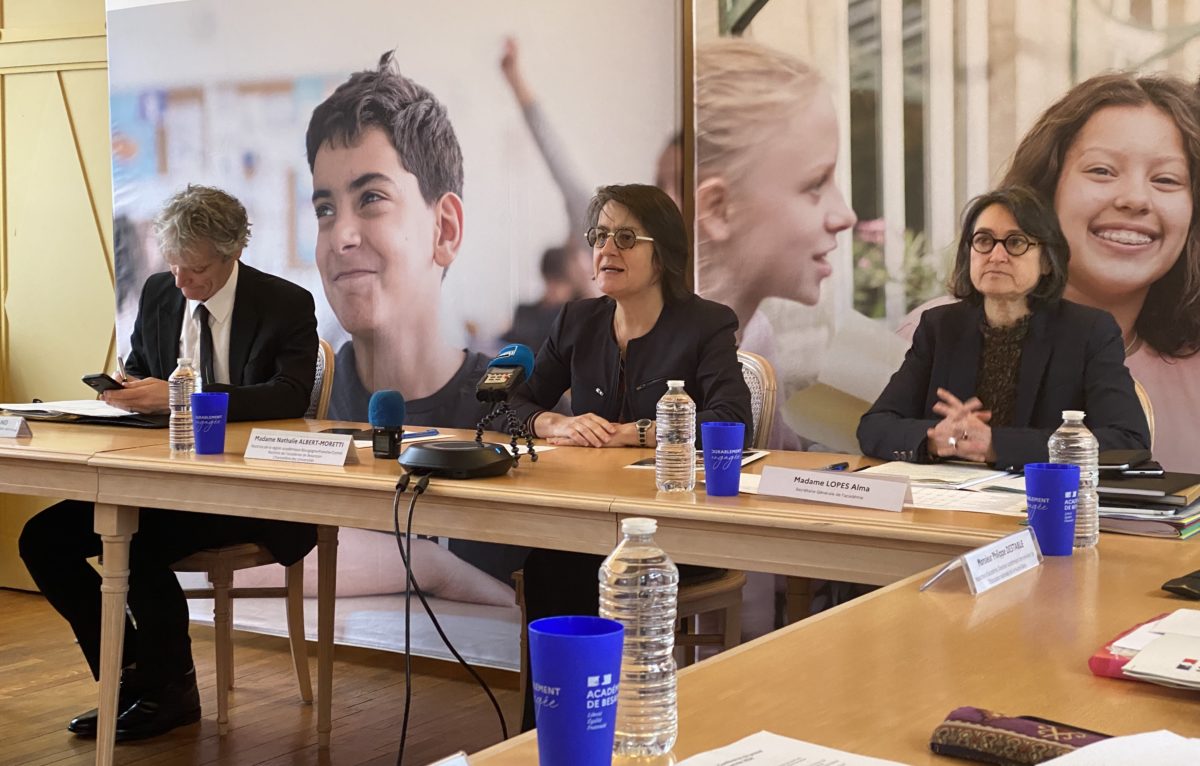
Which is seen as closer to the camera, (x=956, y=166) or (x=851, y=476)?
(x=851, y=476)

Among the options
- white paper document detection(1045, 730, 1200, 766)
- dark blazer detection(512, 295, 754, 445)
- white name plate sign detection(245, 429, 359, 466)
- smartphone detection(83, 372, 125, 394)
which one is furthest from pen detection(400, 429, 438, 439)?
white paper document detection(1045, 730, 1200, 766)

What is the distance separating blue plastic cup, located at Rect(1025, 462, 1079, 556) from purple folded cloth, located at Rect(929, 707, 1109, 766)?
0.73 meters

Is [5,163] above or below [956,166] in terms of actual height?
above

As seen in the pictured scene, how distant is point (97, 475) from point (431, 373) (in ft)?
5.08

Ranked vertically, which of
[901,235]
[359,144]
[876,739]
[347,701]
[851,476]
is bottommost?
[347,701]

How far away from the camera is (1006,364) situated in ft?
9.11

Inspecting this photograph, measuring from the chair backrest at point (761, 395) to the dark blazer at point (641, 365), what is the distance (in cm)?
5

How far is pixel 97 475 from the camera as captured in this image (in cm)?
245

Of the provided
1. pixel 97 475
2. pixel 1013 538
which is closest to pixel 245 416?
pixel 97 475

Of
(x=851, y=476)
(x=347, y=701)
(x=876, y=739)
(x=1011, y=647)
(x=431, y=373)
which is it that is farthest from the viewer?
(x=431, y=373)

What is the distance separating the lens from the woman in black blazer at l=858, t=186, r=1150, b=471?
7.80 feet

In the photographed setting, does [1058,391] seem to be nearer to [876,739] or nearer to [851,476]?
[851,476]

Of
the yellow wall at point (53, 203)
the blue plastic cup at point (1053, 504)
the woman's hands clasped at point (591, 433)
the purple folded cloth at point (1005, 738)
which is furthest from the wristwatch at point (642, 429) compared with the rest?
the yellow wall at point (53, 203)

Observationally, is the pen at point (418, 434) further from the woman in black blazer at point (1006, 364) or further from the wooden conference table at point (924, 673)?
the wooden conference table at point (924, 673)
